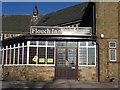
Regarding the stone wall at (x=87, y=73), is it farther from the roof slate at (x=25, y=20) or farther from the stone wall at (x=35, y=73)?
the roof slate at (x=25, y=20)

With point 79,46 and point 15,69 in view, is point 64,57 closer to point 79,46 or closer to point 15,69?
point 79,46

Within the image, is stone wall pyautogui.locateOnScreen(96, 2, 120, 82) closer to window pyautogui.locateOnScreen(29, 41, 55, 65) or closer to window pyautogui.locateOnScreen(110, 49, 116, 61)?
window pyautogui.locateOnScreen(110, 49, 116, 61)

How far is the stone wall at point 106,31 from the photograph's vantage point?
22.5m

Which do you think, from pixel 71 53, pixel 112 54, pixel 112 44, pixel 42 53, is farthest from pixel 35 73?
pixel 112 44

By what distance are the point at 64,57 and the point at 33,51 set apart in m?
2.60

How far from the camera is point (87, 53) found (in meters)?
23.1

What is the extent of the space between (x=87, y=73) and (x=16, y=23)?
2428 cm

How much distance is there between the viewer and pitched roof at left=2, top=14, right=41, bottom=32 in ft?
140

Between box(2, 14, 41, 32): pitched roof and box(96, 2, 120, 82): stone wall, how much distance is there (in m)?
20.5

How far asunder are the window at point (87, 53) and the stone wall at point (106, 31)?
66 centimetres

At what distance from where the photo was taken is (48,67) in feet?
75.3

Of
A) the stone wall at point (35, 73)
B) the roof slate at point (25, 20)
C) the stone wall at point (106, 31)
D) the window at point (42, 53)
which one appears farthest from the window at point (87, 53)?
the roof slate at point (25, 20)

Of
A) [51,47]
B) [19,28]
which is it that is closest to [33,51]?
[51,47]

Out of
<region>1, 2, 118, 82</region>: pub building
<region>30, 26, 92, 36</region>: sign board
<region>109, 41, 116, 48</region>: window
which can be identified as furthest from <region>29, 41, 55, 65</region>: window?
<region>109, 41, 116, 48</region>: window
